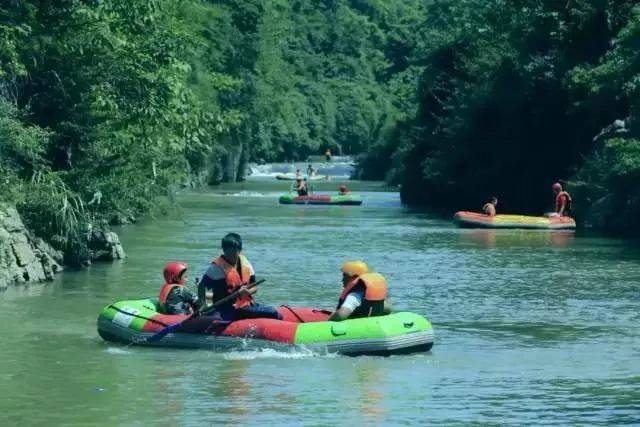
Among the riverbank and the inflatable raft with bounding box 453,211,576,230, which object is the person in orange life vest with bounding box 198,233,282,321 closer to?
the riverbank

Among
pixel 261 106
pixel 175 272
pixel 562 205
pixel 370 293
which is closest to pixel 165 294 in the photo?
pixel 175 272

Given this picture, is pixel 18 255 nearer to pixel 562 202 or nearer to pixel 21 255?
pixel 21 255

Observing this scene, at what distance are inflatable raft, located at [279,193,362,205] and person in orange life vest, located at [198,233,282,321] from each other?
4084cm

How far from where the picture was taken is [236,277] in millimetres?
20078

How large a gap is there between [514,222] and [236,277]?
2686 cm

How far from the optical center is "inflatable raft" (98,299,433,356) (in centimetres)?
1938

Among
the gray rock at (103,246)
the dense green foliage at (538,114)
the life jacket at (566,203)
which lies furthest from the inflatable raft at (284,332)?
the life jacket at (566,203)

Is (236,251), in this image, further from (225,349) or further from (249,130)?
(249,130)

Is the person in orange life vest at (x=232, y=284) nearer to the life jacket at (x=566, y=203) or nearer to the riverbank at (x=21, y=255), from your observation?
the riverbank at (x=21, y=255)

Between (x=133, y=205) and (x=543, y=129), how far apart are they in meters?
18.2

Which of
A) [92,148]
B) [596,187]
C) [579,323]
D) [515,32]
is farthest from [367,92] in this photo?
[579,323]

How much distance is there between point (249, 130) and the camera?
3519 inches

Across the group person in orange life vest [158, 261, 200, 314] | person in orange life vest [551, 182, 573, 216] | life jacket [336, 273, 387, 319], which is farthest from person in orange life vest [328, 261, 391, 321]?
person in orange life vest [551, 182, 573, 216]

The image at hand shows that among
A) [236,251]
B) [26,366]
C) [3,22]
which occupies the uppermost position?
[3,22]
